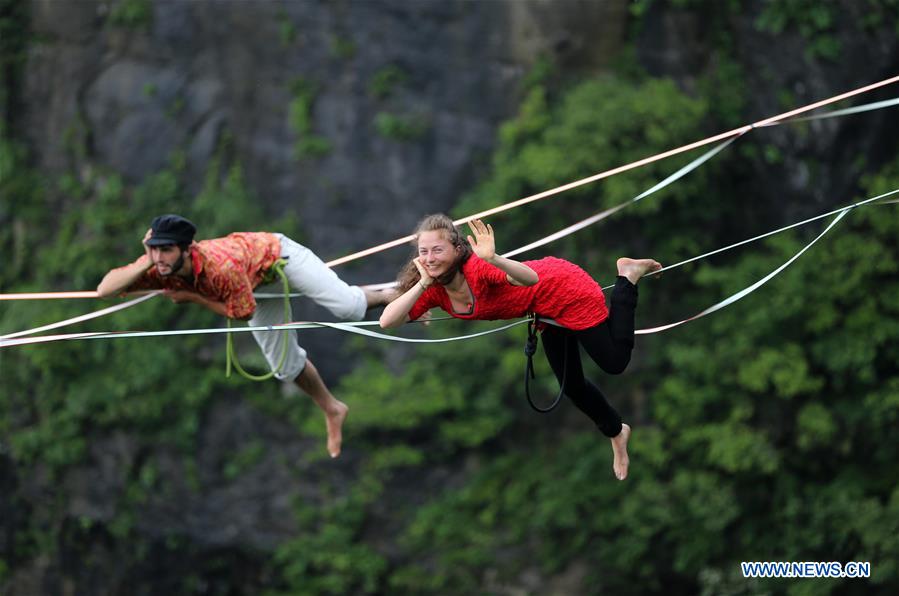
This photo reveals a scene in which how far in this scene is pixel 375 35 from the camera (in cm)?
1273

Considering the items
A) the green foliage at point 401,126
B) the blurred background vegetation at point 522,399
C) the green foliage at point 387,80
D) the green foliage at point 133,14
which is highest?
the green foliage at point 133,14

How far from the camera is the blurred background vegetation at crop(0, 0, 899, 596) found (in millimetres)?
11234

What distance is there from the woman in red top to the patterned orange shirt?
31.5 inches

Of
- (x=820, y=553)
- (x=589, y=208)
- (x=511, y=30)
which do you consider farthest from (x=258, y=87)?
(x=820, y=553)

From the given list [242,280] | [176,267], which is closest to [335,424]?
[242,280]

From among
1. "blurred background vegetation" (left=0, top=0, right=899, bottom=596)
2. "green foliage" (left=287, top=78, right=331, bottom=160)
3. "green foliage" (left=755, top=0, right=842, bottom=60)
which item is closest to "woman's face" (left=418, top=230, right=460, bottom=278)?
"blurred background vegetation" (left=0, top=0, right=899, bottom=596)

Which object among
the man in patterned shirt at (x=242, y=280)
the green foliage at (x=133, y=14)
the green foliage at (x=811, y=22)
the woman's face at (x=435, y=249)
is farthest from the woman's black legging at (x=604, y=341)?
the green foliage at (x=133, y=14)

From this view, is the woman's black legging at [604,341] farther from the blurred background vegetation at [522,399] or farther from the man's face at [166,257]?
the blurred background vegetation at [522,399]

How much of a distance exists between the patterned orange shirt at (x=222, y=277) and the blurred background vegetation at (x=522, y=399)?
5892 millimetres

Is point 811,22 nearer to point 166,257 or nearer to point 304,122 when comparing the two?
point 304,122

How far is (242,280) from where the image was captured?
6.10m

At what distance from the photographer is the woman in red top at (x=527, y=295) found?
17.9 feet

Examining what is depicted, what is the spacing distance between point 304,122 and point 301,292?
656 centimetres

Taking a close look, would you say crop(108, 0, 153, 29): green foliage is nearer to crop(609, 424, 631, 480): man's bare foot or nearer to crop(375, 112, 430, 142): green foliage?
crop(375, 112, 430, 142): green foliage
